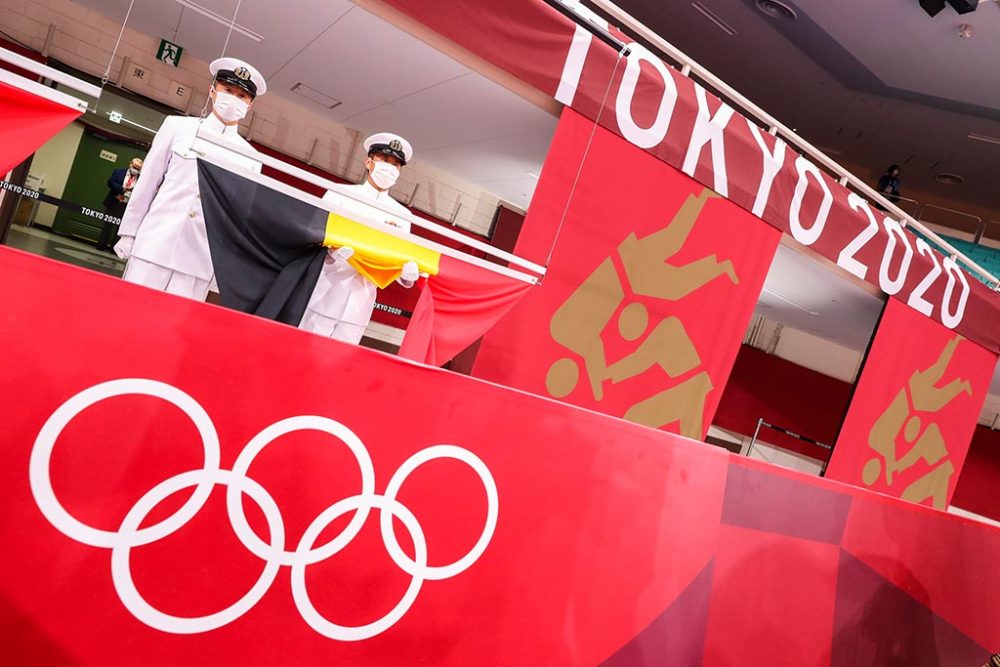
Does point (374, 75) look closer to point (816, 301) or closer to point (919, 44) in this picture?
point (816, 301)

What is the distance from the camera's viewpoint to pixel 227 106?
2795mm

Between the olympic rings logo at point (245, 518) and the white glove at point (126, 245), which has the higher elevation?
the white glove at point (126, 245)

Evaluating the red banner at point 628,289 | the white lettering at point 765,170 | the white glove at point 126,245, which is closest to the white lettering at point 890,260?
the red banner at point 628,289

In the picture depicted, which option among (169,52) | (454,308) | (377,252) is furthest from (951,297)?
(169,52)

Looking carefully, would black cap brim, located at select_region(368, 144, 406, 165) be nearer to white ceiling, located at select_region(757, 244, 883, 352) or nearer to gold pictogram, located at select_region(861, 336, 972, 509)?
white ceiling, located at select_region(757, 244, 883, 352)

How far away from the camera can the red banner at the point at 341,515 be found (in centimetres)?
131

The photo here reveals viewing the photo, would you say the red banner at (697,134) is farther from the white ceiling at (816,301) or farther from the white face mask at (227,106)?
the white face mask at (227,106)

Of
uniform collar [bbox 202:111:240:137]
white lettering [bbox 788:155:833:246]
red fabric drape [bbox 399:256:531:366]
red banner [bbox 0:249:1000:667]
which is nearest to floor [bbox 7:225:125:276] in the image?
uniform collar [bbox 202:111:240:137]

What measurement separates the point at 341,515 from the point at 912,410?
6.48 metres

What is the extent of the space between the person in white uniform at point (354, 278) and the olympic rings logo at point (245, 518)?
1326 millimetres

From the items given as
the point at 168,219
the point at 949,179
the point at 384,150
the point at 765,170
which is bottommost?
the point at 168,219

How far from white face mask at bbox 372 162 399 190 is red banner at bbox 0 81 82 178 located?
1.49 m

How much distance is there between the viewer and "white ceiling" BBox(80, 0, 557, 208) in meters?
3.96

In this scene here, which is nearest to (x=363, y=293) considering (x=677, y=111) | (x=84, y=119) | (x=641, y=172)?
(x=641, y=172)
